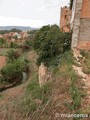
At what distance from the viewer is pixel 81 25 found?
12008 mm

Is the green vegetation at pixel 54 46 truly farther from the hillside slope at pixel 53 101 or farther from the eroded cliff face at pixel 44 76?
the hillside slope at pixel 53 101

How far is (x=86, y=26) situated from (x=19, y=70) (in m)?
11.7

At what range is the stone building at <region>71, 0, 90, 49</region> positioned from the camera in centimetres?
1176

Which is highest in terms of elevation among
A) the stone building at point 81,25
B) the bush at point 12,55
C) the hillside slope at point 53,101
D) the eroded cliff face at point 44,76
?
the stone building at point 81,25

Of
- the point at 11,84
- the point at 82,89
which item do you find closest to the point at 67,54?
the point at 82,89

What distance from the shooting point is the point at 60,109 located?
599 cm

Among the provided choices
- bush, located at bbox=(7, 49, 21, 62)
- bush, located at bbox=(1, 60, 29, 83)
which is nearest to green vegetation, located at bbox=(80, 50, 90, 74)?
bush, located at bbox=(1, 60, 29, 83)

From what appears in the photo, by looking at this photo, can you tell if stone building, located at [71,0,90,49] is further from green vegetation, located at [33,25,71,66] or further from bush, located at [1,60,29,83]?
bush, located at [1,60,29,83]

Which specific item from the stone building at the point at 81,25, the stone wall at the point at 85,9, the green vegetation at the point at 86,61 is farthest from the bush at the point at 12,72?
the stone wall at the point at 85,9

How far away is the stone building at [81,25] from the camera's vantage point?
11.8 m

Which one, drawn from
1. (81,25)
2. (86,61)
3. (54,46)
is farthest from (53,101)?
(81,25)

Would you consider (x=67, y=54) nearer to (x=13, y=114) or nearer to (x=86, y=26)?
(x=86, y=26)

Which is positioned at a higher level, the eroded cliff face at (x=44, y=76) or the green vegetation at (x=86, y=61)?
the green vegetation at (x=86, y=61)

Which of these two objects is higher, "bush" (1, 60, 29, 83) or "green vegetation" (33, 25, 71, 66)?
"green vegetation" (33, 25, 71, 66)
